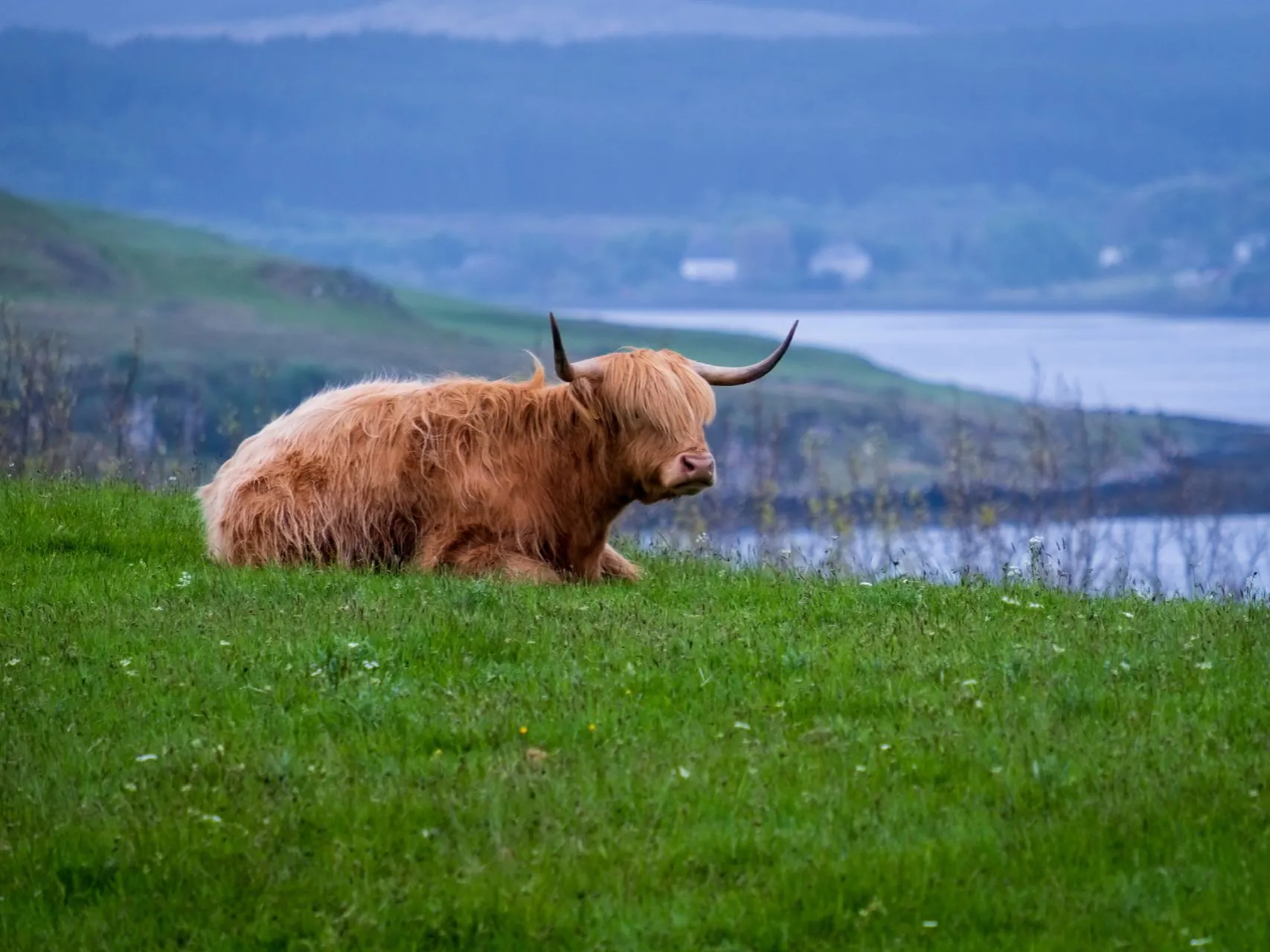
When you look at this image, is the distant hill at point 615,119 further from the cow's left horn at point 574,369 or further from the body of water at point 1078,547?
the cow's left horn at point 574,369

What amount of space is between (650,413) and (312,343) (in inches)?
1539

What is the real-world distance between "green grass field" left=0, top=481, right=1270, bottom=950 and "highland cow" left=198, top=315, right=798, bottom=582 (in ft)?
4.94

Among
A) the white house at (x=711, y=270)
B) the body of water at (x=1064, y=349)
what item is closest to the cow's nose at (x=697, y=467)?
the body of water at (x=1064, y=349)

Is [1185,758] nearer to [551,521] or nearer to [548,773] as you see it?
[548,773]

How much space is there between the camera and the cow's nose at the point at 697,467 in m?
9.23

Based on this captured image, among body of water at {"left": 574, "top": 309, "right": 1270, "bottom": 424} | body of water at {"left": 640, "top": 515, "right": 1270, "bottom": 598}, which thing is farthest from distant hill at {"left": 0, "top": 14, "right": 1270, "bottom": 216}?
body of water at {"left": 640, "top": 515, "right": 1270, "bottom": 598}

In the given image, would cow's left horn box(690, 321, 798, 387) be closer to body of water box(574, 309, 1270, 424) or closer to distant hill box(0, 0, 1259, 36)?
body of water box(574, 309, 1270, 424)

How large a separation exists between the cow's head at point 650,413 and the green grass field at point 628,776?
1368 millimetres

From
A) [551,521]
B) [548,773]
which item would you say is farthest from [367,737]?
[551,521]

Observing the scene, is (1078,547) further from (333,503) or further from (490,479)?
(333,503)

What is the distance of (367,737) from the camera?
6086 millimetres

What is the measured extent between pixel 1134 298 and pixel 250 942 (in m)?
72.5

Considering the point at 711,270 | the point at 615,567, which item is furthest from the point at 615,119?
the point at 615,567

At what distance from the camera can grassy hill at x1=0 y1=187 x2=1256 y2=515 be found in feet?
136
